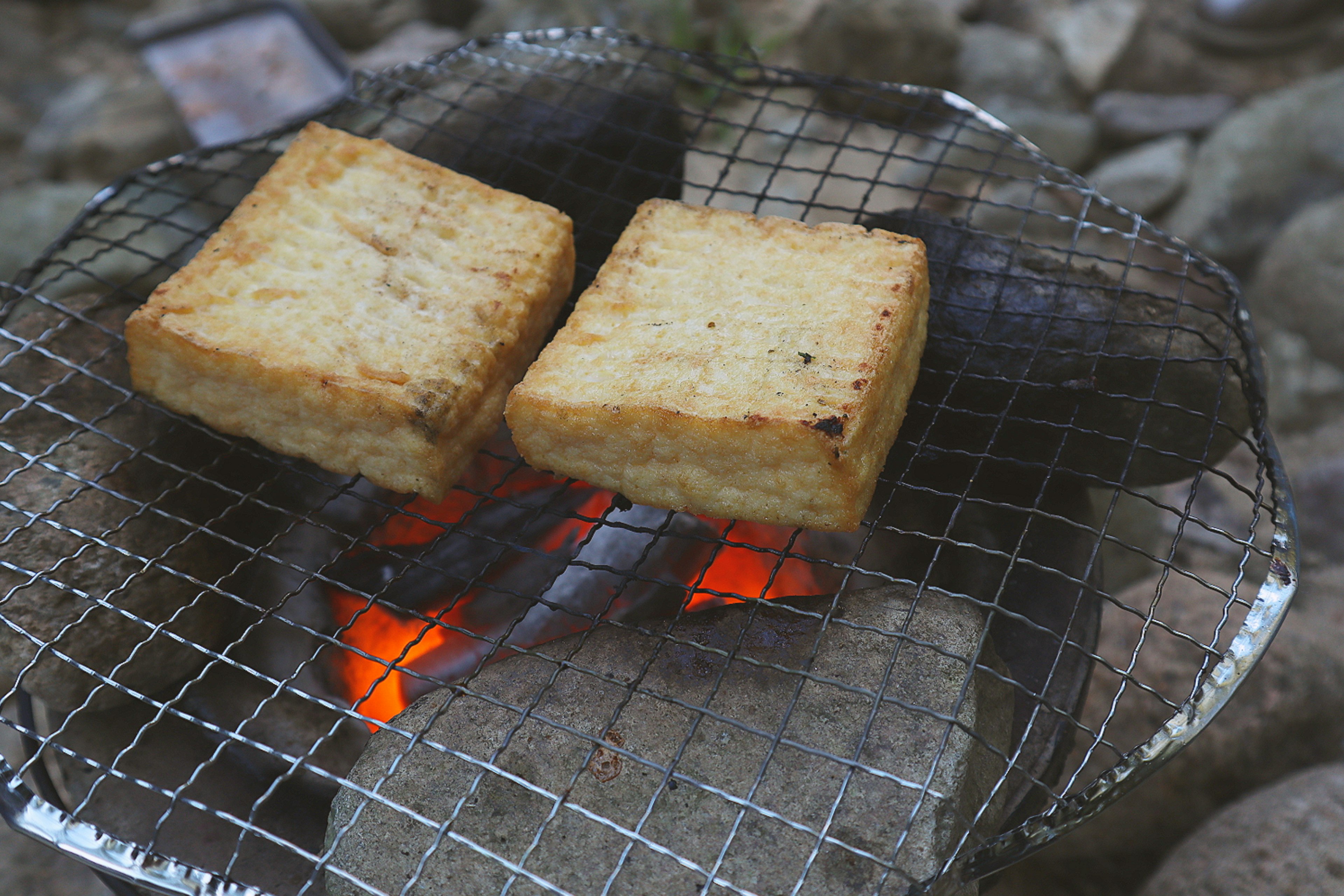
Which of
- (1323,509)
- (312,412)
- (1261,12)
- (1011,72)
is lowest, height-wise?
(1323,509)

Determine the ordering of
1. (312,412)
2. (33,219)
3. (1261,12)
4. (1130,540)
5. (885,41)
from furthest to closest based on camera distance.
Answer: (1261,12)
(885,41)
(33,219)
(1130,540)
(312,412)

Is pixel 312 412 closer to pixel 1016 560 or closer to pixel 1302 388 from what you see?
pixel 1016 560

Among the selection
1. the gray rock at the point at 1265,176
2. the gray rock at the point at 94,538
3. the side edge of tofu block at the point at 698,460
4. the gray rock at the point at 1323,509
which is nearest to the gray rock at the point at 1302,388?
the gray rock at the point at 1323,509

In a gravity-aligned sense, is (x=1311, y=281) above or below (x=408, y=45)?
below

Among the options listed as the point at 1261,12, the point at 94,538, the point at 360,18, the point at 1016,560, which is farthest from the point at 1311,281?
the point at 360,18

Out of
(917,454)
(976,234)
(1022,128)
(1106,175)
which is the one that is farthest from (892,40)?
(917,454)

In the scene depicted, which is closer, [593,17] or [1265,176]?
[1265,176]

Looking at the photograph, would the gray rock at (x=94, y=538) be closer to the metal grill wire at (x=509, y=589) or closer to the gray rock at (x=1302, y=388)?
the metal grill wire at (x=509, y=589)

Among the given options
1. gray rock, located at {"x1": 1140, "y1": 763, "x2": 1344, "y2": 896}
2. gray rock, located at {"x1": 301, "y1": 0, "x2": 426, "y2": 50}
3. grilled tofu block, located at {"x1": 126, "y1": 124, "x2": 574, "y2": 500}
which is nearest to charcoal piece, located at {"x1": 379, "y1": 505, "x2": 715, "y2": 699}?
grilled tofu block, located at {"x1": 126, "y1": 124, "x2": 574, "y2": 500}
